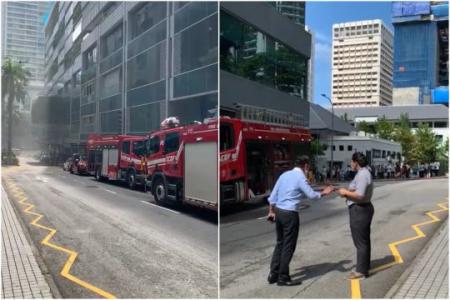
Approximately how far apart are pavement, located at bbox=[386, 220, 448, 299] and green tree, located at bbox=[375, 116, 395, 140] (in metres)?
0.82

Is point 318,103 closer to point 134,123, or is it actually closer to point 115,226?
point 134,123

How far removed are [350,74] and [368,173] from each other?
63 centimetres

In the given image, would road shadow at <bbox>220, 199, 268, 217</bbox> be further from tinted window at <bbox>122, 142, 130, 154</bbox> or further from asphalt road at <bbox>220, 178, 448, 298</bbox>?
tinted window at <bbox>122, 142, 130, 154</bbox>

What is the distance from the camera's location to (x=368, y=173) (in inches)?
115

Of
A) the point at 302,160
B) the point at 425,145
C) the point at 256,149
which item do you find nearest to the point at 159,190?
the point at 256,149

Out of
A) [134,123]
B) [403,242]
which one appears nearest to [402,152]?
[403,242]

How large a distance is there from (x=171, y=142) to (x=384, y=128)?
135cm

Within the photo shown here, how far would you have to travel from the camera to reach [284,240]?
292cm

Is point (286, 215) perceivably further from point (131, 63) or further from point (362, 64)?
point (131, 63)

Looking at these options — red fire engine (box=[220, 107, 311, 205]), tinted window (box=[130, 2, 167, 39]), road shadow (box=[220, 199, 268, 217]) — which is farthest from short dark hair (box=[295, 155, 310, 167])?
tinted window (box=[130, 2, 167, 39])

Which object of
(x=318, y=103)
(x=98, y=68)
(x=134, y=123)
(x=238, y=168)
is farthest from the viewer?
(x=98, y=68)

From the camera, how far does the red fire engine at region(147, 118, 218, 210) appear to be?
8.81 feet

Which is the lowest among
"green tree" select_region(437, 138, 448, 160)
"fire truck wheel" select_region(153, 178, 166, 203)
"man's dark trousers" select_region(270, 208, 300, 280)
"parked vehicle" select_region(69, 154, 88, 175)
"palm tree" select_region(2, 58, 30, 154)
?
"man's dark trousers" select_region(270, 208, 300, 280)

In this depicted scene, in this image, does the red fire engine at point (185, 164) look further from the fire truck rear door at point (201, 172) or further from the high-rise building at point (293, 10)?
the high-rise building at point (293, 10)
